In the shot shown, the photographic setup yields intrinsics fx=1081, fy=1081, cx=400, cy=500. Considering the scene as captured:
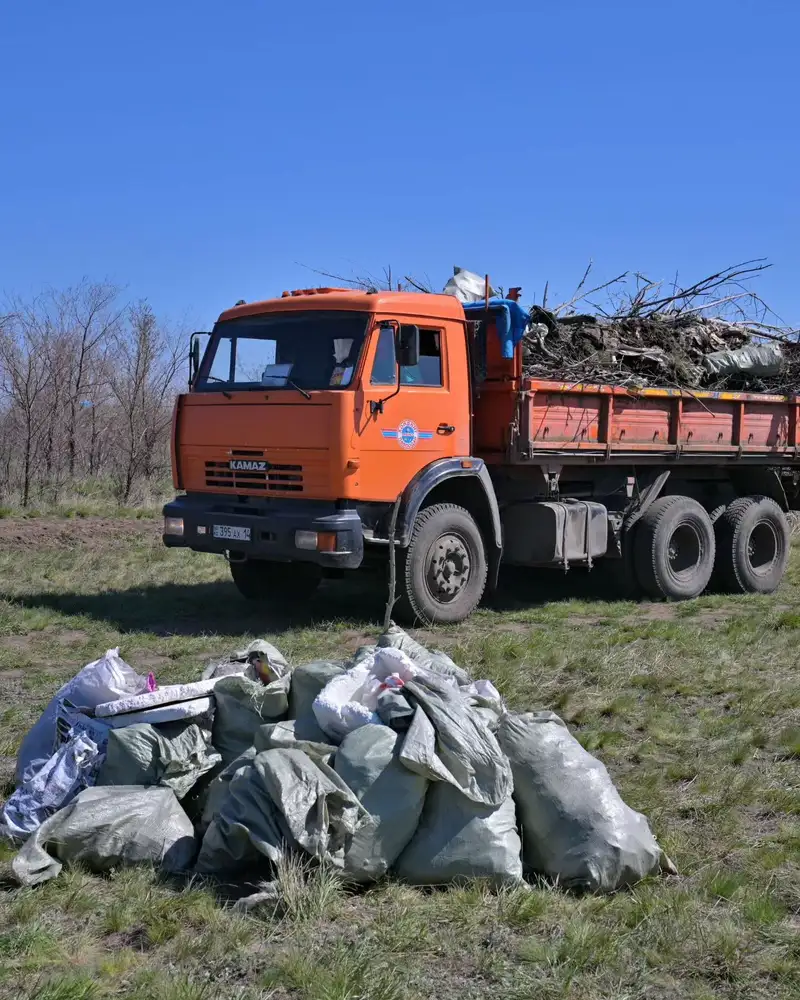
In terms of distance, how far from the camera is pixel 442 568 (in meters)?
8.84

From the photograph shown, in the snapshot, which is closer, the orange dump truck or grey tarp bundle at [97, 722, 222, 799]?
grey tarp bundle at [97, 722, 222, 799]

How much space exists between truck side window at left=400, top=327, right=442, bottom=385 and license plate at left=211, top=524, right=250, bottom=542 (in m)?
1.76

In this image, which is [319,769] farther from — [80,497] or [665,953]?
[80,497]

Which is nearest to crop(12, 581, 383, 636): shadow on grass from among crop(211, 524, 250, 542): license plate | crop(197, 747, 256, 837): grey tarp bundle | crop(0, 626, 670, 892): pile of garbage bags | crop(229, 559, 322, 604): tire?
crop(229, 559, 322, 604): tire

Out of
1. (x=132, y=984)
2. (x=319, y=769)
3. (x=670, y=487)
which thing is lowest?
(x=132, y=984)

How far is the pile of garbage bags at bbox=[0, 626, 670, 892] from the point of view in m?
3.80

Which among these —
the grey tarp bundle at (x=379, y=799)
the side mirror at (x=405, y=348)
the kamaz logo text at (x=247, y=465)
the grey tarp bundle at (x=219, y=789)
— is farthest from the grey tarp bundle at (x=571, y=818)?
the kamaz logo text at (x=247, y=465)

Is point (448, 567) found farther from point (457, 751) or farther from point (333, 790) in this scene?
point (333, 790)

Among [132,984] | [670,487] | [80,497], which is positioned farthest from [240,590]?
[80,497]

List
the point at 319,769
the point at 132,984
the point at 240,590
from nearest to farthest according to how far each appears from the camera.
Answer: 1. the point at 132,984
2. the point at 319,769
3. the point at 240,590

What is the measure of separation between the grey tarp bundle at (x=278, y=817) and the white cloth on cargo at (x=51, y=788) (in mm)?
772

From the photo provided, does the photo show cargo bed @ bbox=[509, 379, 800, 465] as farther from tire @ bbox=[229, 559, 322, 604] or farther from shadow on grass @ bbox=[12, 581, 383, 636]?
tire @ bbox=[229, 559, 322, 604]

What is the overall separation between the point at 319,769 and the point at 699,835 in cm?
162

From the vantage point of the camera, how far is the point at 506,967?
326cm
